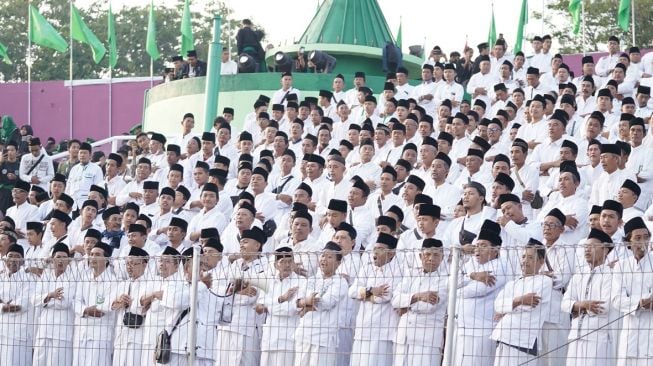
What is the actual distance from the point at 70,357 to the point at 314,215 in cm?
329

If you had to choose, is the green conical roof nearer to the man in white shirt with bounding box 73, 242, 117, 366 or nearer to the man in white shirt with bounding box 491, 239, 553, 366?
the man in white shirt with bounding box 73, 242, 117, 366

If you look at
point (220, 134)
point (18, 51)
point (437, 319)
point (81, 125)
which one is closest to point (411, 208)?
point (437, 319)

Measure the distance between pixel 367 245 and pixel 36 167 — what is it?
848 cm

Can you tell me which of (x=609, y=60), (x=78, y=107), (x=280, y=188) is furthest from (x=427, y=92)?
(x=78, y=107)

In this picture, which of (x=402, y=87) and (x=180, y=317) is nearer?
(x=180, y=317)

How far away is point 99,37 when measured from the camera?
53219 mm

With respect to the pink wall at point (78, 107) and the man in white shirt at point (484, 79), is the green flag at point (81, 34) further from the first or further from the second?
the man in white shirt at point (484, 79)

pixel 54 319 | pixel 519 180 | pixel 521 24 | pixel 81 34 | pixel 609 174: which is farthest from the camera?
pixel 81 34

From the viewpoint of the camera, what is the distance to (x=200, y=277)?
10.4 meters

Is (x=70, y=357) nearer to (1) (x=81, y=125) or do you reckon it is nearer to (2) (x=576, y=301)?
(2) (x=576, y=301)

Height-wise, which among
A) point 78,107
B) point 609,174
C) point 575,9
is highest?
point 575,9

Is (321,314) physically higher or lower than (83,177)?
lower

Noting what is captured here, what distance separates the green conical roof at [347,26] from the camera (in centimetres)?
2819

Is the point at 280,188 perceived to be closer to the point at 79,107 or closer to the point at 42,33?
the point at 42,33
